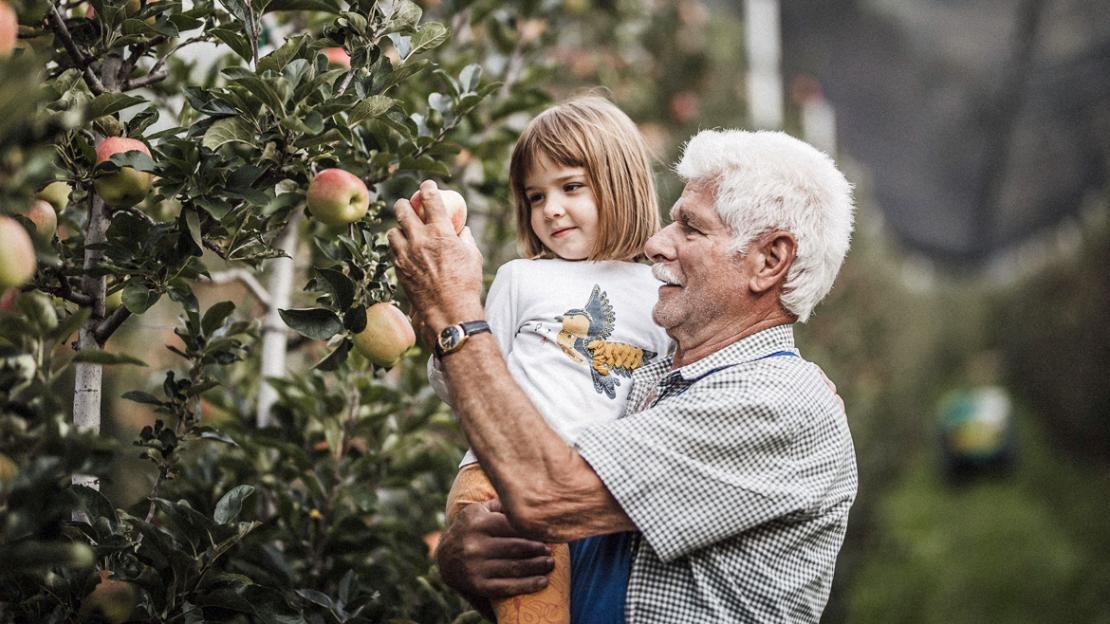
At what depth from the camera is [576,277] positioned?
1.92m

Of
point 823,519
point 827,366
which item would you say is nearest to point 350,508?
point 823,519

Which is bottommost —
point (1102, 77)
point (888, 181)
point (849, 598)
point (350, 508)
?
point (888, 181)

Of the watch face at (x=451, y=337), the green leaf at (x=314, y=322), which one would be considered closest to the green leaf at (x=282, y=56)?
the green leaf at (x=314, y=322)

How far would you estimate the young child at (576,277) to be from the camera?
1789mm

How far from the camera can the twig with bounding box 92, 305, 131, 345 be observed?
1.44 m

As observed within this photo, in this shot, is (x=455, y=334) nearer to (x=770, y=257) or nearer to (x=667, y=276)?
(x=667, y=276)

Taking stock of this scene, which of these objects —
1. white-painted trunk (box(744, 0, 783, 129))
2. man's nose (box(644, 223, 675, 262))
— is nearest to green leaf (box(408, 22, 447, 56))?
man's nose (box(644, 223, 675, 262))

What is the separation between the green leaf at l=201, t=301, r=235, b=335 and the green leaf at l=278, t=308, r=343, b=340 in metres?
0.14

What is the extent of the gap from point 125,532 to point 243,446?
63cm

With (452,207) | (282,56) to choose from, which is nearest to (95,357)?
(282,56)

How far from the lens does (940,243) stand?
1777 cm

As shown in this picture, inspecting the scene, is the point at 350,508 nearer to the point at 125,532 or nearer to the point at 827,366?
the point at 125,532

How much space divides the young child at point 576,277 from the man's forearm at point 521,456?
0.70ft

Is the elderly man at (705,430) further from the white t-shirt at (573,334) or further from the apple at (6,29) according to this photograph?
the apple at (6,29)
